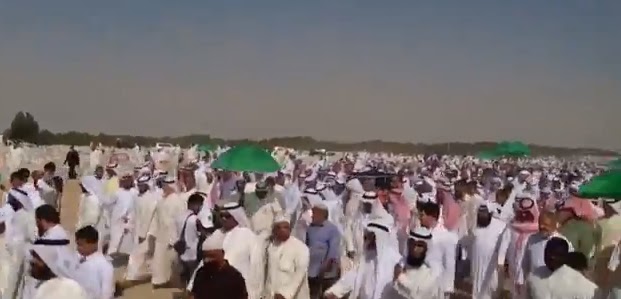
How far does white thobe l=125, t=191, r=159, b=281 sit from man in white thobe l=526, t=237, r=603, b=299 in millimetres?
6943

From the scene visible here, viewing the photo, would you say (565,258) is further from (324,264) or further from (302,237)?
(302,237)

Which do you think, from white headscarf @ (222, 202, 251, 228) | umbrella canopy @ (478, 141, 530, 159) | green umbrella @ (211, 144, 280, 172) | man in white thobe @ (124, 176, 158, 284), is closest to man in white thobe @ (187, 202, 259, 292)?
white headscarf @ (222, 202, 251, 228)

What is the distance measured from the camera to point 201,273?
604cm

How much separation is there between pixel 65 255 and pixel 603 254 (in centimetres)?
468

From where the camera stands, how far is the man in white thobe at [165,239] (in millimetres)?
11922

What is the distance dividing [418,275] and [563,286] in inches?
37.7

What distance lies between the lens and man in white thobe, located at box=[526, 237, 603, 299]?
6254 millimetres

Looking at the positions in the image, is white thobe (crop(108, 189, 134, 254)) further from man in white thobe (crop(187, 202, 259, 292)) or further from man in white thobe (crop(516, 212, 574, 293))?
man in white thobe (crop(516, 212, 574, 293))

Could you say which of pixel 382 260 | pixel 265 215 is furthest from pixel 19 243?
pixel 265 215

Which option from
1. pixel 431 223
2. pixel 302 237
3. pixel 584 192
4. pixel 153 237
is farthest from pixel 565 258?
pixel 153 237

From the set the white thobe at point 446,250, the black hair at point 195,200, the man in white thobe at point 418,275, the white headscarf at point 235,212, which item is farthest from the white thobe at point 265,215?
the man in white thobe at point 418,275

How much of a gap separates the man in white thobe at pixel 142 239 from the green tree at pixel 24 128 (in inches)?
2163

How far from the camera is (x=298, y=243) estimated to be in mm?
8312

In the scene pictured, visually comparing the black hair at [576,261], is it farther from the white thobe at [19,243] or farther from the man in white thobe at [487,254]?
the white thobe at [19,243]
